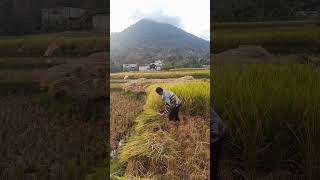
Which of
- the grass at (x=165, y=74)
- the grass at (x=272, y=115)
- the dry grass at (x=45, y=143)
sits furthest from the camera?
the dry grass at (x=45, y=143)

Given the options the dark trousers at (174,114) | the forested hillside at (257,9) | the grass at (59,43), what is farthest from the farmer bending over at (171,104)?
the forested hillside at (257,9)

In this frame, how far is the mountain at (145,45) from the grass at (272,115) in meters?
0.75

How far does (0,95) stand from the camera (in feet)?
19.8

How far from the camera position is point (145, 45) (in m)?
5.85

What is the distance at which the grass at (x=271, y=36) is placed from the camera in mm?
5133

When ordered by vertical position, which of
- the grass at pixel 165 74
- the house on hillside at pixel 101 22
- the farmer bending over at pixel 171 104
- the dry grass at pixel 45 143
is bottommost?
the dry grass at pixel 45 143

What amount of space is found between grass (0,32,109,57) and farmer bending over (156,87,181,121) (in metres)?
0.95

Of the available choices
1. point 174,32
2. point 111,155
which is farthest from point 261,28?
point 111,155

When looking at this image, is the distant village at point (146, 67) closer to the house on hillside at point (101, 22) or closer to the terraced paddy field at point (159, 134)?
the terraced paddy field at point (159, 134)

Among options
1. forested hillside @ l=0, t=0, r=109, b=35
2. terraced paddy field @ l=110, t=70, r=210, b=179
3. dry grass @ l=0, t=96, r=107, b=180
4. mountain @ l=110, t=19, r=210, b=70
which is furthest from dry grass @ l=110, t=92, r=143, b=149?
forested hillside @ l=0, t=0, r=109, b=35

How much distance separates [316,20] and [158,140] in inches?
91.4

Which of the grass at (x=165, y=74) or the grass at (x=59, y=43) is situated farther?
the grass at (x=59, y=43)

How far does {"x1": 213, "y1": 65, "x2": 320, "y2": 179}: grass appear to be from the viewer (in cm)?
504

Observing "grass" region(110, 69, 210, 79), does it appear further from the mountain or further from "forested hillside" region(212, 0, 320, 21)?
"forested hillside" region(212, 0, 320, 21)
